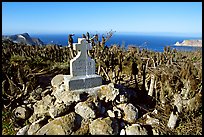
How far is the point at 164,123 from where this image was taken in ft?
27.7

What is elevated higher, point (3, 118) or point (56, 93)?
point (56, 93)

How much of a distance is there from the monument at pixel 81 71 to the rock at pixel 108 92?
0.40 metres

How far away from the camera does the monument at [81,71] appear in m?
8.94

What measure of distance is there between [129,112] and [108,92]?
3.55 ft

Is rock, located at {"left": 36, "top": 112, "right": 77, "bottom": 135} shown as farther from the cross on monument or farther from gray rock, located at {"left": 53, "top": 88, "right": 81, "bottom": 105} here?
the cross on monument

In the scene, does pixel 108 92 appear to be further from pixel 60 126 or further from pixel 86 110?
pixel 60 126

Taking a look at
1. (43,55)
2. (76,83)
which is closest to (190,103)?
(76,83)

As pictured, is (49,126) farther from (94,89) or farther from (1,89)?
(1,89)

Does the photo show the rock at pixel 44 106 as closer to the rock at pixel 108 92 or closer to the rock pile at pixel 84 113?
the rock pile at pixel 84 113

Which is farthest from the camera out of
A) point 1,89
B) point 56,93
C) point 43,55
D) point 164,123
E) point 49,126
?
point 43,55

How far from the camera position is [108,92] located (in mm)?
9109

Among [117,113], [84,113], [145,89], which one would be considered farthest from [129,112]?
Result: [145,89]

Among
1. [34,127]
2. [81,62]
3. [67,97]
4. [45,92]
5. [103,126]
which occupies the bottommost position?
[34,127]

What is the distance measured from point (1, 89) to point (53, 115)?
128 inches
